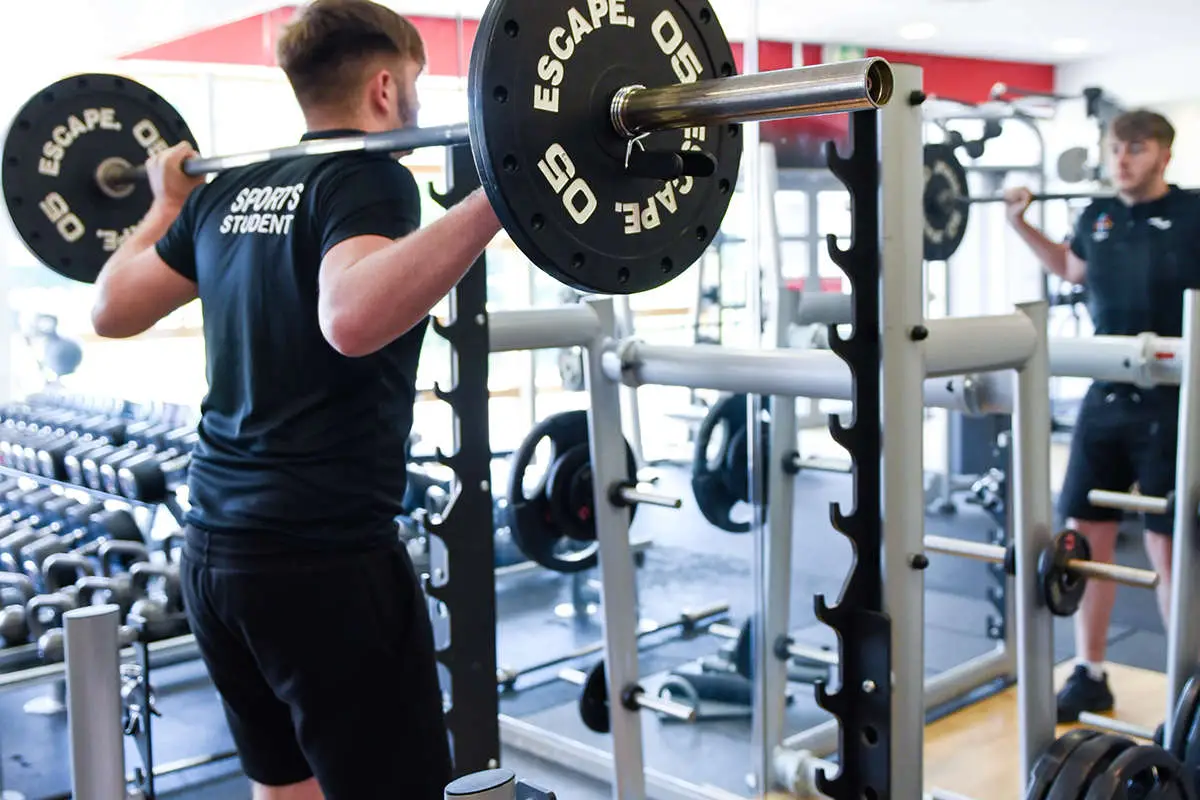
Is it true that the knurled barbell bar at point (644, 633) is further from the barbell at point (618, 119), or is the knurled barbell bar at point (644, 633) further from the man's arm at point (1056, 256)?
the barbell at point (618, 119)

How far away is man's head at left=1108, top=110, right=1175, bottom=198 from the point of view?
276cm

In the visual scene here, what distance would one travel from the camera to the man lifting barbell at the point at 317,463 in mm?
1245

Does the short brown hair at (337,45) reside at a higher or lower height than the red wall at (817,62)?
lower

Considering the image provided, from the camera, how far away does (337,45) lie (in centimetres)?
129

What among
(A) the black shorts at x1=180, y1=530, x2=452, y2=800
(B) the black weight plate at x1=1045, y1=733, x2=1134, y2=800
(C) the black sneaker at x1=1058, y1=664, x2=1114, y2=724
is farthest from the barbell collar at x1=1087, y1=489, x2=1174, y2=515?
(A) the black shorts at x1=180, y1=530, x2=452, y2=800

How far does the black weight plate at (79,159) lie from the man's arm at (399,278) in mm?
1101

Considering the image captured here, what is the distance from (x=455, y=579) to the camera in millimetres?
1628

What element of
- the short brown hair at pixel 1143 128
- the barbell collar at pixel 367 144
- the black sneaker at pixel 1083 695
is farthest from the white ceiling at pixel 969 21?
the black sneaker at pixel 1083 695

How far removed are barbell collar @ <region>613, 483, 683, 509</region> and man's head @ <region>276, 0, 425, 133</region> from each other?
0.94 metres

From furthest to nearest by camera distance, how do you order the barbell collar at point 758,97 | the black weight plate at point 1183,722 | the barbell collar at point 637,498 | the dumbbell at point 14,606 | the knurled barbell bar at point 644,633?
1. the knurled barbell bar at point 644,633
2. the dumbbell at point 14,606
3. the barbell collar at point 637,498
4. the black weight plate at point 1183,722
5. the barbell collar at point 758,97

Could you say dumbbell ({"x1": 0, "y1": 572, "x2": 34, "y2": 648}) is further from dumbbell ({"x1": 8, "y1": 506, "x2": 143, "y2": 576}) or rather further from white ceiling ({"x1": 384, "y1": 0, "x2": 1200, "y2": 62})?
white ceiling ({"x1": 384, "y1": 0, "x2": 1200, "y2": 62})

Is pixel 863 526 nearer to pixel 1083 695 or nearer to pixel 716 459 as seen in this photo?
pixel 716 459

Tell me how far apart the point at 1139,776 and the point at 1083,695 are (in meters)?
1.42

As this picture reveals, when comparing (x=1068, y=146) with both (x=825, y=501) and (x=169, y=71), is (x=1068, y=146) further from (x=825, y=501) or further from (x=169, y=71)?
(x=169, y=71)
